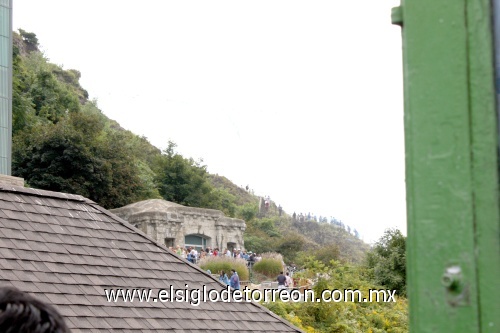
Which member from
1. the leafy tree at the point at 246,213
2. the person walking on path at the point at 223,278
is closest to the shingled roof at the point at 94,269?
the person walking on path at the point at 223,278

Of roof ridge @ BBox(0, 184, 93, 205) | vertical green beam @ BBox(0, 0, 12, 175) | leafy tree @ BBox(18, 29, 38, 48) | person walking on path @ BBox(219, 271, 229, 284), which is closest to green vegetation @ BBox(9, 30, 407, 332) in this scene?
person walking on path @ BBox(219, 271, 229, 284)

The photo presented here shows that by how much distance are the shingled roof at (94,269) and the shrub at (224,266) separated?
17039mm

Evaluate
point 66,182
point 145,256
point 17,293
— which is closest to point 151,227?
point 66,182

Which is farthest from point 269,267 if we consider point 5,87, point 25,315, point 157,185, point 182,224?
point 25,315

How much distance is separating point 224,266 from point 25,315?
2676cm

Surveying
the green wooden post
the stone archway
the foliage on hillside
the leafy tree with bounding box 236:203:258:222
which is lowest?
the foliage on hillside

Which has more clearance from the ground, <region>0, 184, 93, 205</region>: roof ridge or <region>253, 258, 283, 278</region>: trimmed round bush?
<region>0, 184, 93, 205</region>: roof ridge

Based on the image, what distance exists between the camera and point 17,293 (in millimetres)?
1599

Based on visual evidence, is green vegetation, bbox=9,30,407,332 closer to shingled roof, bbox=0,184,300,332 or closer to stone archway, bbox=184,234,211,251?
stone archway, bbox=184,234,211,251

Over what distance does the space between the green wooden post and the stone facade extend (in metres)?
35.7

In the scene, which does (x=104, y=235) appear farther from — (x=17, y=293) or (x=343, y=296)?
(x=343, y=296)

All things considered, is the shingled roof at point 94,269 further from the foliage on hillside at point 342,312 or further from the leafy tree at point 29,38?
the leafy tree at point 29,38

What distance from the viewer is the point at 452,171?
4.54 feet

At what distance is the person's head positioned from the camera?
1515 mm
